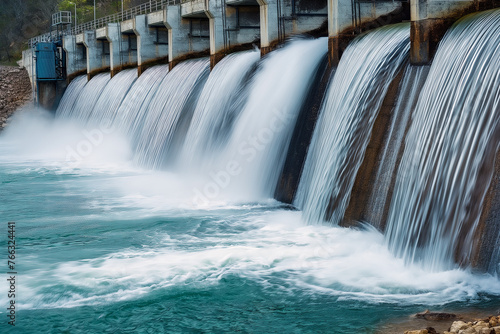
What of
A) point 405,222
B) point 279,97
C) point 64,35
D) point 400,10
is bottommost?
point 405,222

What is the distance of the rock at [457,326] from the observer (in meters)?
5.96

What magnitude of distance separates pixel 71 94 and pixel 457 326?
1292 inches

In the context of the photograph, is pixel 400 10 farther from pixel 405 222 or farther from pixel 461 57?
pixel 405 222

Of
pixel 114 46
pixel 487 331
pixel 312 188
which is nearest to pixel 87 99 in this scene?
pixel 114 46

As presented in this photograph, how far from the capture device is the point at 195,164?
17.5m

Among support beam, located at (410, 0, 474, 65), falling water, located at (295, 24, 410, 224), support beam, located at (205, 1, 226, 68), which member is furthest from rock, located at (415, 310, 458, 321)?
support beam, located at (205, 1, 226, 68)

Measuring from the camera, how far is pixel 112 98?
2886cm

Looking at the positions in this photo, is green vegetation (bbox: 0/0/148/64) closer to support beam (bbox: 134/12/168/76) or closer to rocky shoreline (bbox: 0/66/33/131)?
rocky shoreline (bbox: 0/66/33/131)

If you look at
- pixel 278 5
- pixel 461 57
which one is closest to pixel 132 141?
pixel 278 5

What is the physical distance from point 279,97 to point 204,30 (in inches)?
521

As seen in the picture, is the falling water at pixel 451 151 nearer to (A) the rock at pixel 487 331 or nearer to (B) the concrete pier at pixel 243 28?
(B) the concrete pier at pixel 243 28

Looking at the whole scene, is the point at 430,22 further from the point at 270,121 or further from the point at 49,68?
the point at 49,68

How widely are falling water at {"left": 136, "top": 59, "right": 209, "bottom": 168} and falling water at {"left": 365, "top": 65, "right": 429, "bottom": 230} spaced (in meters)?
9.87

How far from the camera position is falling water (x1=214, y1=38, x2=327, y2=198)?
14.2m
